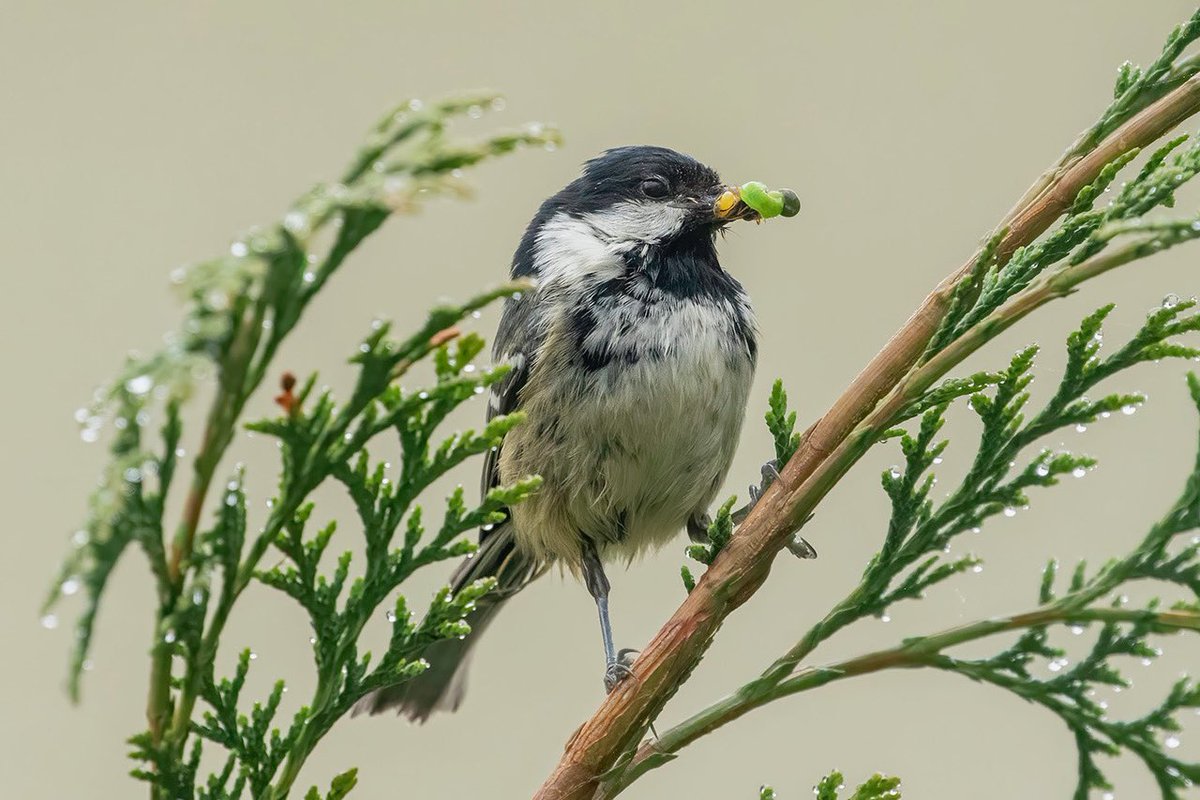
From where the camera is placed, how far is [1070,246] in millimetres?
1473

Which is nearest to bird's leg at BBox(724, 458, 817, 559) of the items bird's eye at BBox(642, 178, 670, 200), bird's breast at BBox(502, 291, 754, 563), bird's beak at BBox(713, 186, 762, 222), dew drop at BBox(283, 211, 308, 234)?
bird's breast at BBox(502, 291, 754, 563)

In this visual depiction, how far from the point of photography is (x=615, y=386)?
2.43m

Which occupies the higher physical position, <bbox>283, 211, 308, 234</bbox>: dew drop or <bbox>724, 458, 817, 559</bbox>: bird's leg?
<bbox>283, 211, 308, 234</bbox>: dew drop

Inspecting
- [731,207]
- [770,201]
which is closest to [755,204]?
[770,201]

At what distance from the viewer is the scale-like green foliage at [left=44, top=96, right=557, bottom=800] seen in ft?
3.17

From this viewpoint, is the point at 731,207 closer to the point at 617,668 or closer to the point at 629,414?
the point at 629,414

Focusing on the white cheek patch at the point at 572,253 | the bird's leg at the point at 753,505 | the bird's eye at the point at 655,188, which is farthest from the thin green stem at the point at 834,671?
the bird's eye at the point at 655,188

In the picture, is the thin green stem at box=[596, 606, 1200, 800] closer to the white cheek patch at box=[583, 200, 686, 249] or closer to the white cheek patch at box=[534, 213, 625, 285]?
the white cheek patch at box=[534, 213, 625, 285]

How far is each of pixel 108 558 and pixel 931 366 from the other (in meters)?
0.94

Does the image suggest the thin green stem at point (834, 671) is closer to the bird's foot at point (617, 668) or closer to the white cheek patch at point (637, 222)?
the bird's foot at point (617, 668)

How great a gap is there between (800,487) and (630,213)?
1383mm

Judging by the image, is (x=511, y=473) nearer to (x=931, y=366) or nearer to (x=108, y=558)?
(x=931, y=366)

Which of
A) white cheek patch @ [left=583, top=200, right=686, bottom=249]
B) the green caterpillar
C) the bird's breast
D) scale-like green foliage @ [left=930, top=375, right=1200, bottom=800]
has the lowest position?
scale-like green foliage @ [left=930, top=375, right=1200, bottom=800]

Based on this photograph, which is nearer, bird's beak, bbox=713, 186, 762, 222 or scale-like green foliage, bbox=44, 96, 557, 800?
scale-like green foliage, bbox=44, 96, 557, 800
